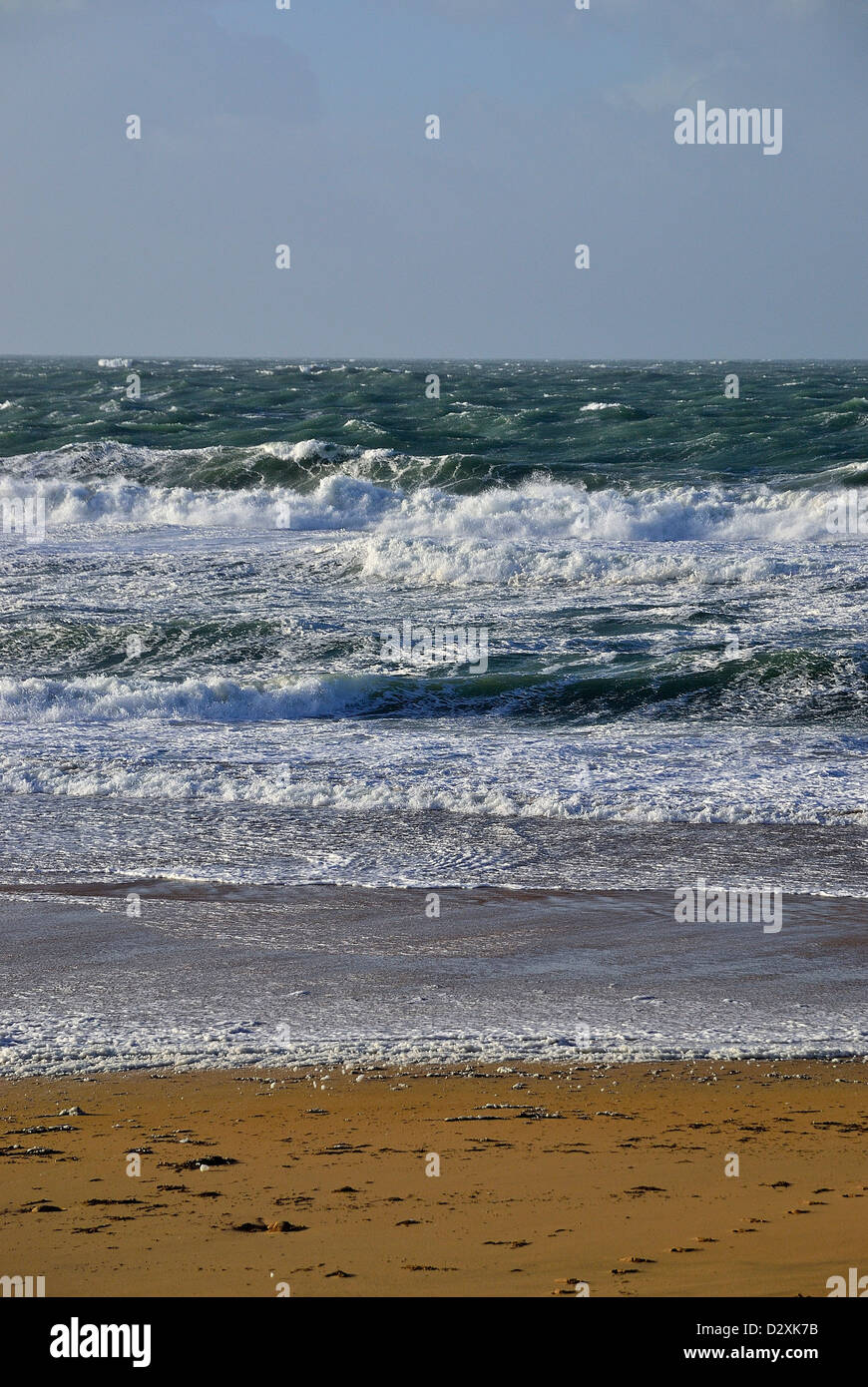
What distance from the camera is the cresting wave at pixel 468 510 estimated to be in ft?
76.4

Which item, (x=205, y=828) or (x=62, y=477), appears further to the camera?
(x=62, y=477)

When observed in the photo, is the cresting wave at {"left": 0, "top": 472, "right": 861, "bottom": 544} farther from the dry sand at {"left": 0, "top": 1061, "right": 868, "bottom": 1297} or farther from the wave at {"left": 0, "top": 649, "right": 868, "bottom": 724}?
the dry sand at {"left": 0, "top": 1061, "right": 868, "bottom": 1297}

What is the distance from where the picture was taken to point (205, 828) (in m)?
9.02

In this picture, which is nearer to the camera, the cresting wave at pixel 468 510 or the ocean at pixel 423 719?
the ocean at pixel 423 719

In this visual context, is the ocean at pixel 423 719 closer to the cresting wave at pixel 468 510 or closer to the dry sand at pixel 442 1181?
the cresting wave at pixel 468 510

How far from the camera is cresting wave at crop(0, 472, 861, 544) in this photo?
2328 cm

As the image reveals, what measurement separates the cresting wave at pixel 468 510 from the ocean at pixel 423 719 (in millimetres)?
91

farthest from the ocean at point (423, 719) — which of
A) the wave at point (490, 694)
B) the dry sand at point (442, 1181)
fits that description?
the dry sand at point (442, 1181)

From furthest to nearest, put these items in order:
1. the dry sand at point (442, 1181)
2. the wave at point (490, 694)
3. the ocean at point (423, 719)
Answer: the wave at point (490, 694), the ocean at point (423, 719), the dry sand at point (442, 1181)

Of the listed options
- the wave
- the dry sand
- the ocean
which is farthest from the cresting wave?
the dry sand

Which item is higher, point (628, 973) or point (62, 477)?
point (62, 477)
